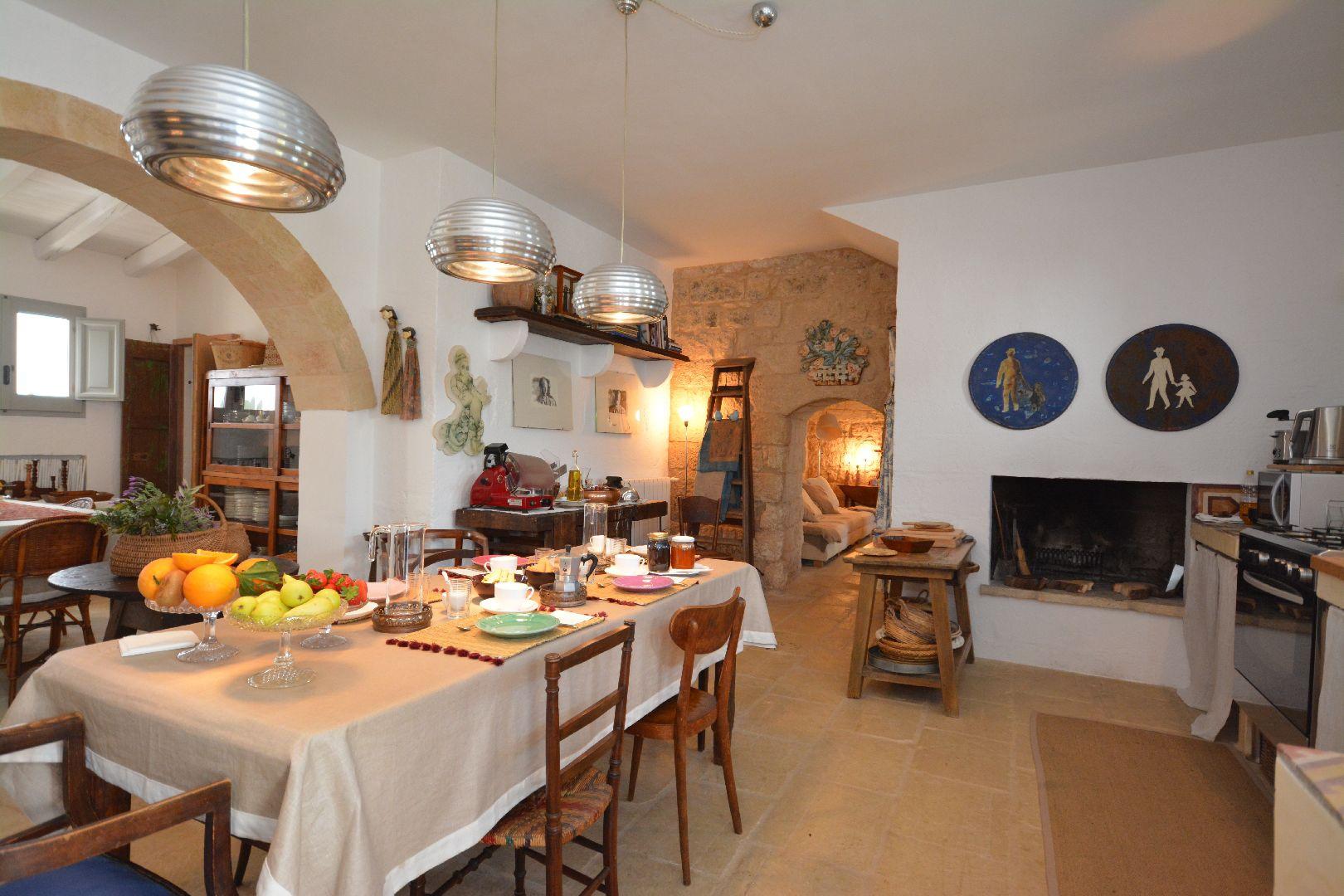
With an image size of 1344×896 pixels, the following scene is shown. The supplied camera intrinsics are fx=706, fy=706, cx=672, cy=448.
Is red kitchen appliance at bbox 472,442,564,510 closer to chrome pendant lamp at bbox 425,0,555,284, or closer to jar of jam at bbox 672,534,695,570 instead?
jar of jam at bbox 672,534,695,570

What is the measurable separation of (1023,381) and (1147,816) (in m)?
2.53

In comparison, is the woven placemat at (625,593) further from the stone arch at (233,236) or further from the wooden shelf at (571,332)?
the stone arch at (233,236)

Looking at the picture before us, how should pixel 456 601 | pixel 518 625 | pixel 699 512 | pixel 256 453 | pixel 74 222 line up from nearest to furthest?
pixel 518 625 → pixel 456 601 → pixel 256 453 → pixel 74 222 → pixel 699 512

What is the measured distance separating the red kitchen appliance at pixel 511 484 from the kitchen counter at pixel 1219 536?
3513mm

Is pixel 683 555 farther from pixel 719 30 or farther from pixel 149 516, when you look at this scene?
pixel 719 30

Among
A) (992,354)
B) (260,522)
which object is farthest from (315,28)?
(992,354)

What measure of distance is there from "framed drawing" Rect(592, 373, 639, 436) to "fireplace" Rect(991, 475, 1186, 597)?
9.71 ft

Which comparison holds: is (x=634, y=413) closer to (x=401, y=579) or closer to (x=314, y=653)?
(x=401, y=579)

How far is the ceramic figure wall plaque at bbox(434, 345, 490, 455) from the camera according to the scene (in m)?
4.27

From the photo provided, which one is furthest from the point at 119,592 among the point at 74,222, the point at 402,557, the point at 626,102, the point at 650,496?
the point at 74,222

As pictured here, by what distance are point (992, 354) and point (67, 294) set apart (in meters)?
7.81

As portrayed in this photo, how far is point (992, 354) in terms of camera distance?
14.6 feet

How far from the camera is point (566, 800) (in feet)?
5.77

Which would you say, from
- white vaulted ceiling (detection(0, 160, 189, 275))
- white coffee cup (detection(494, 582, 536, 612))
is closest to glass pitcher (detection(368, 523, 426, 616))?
white coffee cup (detection(494, 582, 536, 612))
